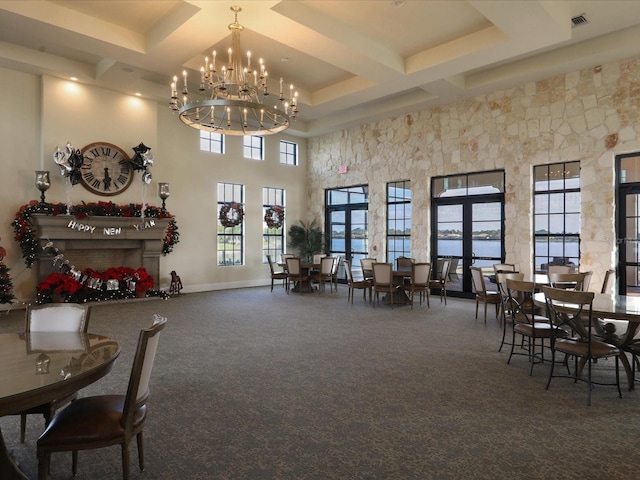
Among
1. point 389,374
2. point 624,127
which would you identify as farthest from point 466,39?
point 389,374

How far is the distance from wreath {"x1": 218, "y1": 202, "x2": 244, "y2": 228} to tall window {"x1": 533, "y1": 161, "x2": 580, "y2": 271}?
22.7ft

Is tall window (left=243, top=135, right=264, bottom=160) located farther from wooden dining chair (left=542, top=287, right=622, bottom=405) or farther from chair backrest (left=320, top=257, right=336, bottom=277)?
wooden dining chair (left=542, top=287, right=622, bottom=405)

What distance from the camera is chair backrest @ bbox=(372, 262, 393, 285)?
7.91 meters

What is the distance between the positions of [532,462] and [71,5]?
305 inches

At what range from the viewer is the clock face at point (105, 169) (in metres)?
8.36

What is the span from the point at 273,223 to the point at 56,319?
8597 mm

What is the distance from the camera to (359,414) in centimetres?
325

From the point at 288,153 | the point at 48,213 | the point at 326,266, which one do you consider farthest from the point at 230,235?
the point at 48,213

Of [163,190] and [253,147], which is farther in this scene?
[253,147]

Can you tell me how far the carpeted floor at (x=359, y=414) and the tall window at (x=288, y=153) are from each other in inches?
291

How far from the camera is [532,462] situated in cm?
256

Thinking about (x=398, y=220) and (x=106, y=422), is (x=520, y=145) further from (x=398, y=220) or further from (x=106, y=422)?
(x=106, y=422)

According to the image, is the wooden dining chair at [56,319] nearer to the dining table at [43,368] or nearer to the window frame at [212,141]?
the dining table at [43,368]

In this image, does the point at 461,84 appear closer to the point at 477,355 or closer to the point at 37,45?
the point at 477,355
